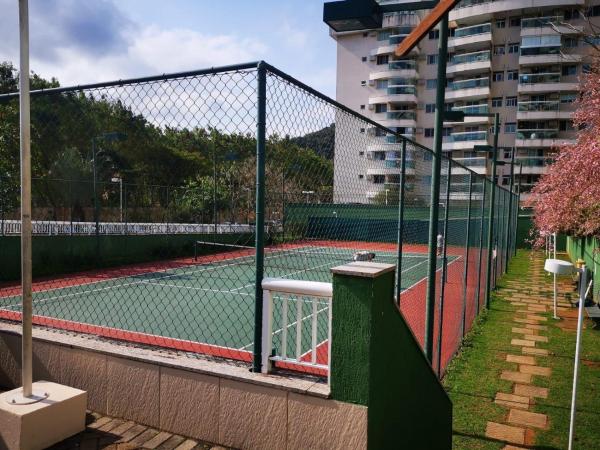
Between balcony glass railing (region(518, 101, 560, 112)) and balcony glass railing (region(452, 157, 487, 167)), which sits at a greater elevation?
balcony glass railing (region(518, 101, 560, 112))

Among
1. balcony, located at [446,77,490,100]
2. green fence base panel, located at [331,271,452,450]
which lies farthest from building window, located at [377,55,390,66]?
green fence base panel, located at [331,271,452,450]

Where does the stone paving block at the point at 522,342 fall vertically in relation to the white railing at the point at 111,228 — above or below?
below

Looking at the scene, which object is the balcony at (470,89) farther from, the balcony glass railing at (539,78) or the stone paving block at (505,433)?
the stone paving block at (505,433)

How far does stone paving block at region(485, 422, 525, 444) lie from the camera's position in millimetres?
4336

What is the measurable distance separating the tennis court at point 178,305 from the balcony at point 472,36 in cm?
3644

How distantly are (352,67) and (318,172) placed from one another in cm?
5384

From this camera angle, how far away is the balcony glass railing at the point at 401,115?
4900cm

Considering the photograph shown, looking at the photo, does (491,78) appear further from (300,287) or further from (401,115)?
(300,287)

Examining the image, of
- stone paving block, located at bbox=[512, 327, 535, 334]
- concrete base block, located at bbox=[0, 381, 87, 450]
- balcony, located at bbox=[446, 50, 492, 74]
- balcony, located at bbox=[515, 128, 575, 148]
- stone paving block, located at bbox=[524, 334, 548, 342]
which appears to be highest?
balcony, located at bbox=[446, 50, 492, 74]

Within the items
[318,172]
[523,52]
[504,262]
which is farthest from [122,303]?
[523,52]

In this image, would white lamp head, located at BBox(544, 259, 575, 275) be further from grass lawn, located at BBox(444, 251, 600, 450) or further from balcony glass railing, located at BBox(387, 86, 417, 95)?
balcony glass railing, located at BBox(387, 86, 417, 95)

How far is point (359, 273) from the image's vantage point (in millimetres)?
2275

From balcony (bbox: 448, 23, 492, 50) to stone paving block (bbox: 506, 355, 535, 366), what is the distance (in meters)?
44.1

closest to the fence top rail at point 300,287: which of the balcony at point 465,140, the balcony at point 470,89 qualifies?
the balcony at point 465,140
